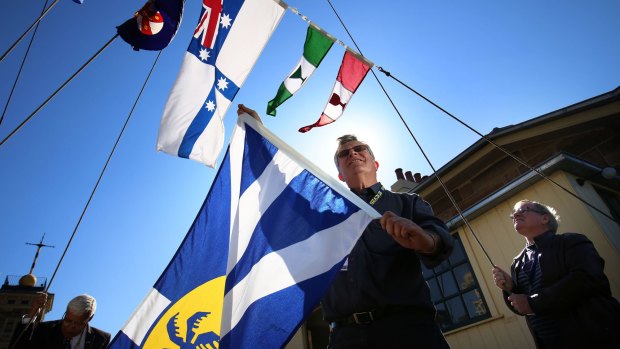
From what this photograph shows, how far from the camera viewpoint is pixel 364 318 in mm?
1499

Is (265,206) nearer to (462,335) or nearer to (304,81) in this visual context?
(304,81)

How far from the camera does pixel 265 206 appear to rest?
183 cm

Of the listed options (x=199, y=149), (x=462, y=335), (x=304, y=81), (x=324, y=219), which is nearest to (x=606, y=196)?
(x=462, y=335)

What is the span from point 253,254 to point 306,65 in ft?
7.90

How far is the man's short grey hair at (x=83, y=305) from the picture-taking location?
3.58 m

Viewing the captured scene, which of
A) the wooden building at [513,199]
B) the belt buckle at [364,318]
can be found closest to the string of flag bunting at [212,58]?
the belt buckle at [364,318]

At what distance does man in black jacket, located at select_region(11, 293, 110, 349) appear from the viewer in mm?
3355

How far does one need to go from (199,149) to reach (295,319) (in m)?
2.02

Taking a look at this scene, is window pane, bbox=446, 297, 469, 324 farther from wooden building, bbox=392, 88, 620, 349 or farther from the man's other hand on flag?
the man's other hand on flag

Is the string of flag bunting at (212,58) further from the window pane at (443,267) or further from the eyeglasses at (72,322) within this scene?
the window pane at (443,267)

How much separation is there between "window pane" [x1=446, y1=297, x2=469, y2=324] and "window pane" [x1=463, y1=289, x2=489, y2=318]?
121mm

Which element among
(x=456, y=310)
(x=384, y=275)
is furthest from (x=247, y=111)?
(x=456, y=310)

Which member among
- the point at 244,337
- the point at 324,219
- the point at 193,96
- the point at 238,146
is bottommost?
the point at 244,337

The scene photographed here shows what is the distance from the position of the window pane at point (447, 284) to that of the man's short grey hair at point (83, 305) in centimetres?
570
